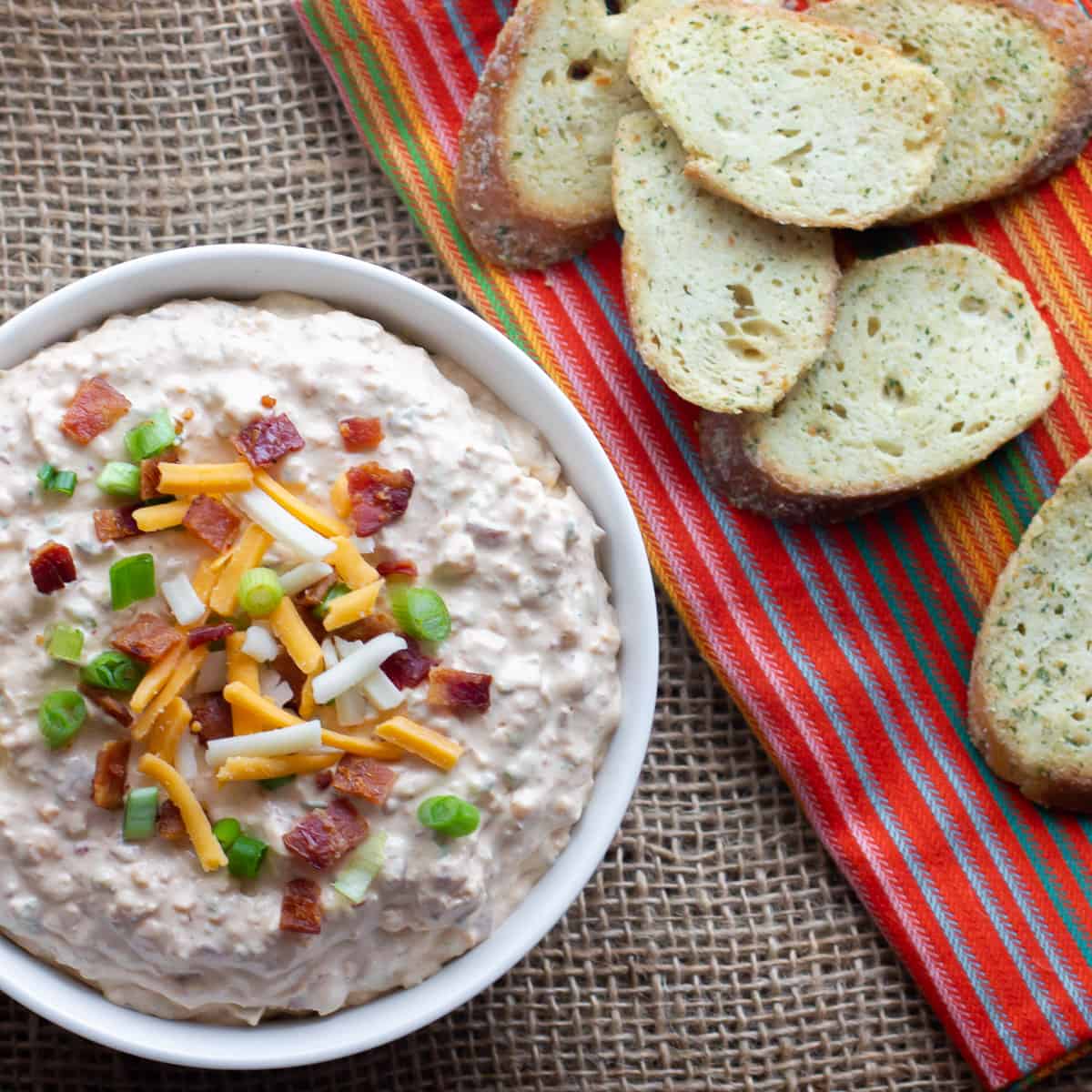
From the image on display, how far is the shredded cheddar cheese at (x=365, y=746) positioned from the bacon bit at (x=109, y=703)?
13.6 inches

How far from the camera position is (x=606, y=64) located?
306 centimetres

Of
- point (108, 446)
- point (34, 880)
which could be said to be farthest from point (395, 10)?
point (34, 880)

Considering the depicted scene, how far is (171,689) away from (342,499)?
0.44m

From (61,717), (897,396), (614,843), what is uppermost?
(897,396)

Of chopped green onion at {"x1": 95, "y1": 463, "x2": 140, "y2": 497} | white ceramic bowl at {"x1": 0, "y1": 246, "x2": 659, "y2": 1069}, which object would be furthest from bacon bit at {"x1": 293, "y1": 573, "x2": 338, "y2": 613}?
white ceramic bowl at {"x1": 0, "y1": 246, "x2": 659, "y2": 1069}

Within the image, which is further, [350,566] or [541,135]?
[541,135]

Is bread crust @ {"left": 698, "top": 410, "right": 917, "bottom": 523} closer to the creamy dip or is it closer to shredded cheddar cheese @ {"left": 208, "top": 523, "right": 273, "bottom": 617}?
the creamy dip

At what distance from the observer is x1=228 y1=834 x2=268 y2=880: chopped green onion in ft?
7.56

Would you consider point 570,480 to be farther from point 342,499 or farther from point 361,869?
point 361,869

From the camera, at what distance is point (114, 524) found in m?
2.32

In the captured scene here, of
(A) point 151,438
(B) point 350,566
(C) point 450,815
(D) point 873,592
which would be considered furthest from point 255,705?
(D) point 873,592

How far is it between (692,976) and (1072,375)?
1.64 m

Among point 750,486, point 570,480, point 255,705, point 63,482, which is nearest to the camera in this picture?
point 255,705

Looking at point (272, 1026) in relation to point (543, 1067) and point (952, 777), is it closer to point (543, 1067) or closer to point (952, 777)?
point (543, 1067)
